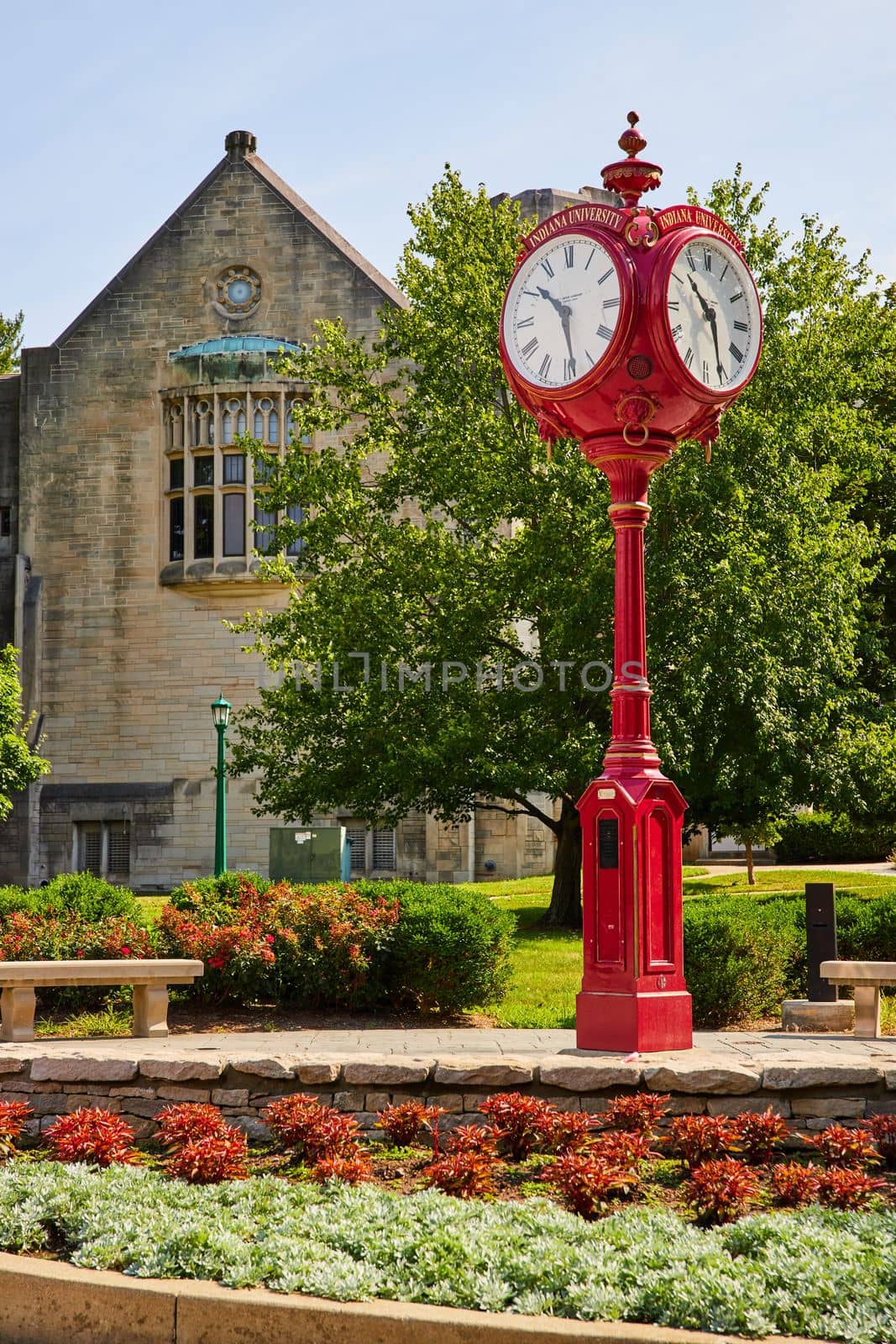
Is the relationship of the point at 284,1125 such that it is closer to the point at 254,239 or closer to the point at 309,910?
the point at 309,910

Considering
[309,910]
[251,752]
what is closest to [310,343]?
[251,752]

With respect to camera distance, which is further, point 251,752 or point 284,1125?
point 251,752

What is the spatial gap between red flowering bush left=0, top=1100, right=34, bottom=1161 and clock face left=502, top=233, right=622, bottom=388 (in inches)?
194

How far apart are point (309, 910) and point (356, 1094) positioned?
4523 mm

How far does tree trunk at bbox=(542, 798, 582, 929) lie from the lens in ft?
63.8

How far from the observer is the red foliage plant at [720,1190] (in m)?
5.50

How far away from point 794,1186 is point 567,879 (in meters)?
14.3

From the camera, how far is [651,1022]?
26.5 feet

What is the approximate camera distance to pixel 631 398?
844cm

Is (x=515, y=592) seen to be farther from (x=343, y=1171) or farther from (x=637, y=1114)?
(x=343, y=1171)

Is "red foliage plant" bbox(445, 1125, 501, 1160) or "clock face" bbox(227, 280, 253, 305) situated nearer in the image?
"red foliage plant" bbox(445, 1125, 501, 1160)

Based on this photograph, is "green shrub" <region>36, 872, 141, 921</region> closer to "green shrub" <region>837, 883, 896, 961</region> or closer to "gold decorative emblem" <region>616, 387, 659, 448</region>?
Answer: "green shrub" <region>837, 883, 896, 961</region>

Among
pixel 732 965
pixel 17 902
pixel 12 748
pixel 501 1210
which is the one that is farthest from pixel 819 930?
pixel 12 748

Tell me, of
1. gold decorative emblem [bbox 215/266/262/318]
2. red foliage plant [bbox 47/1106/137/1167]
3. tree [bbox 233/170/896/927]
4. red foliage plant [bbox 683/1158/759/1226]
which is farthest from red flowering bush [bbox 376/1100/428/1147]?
gold decorative emblem [bbox 215/266/262/318]
